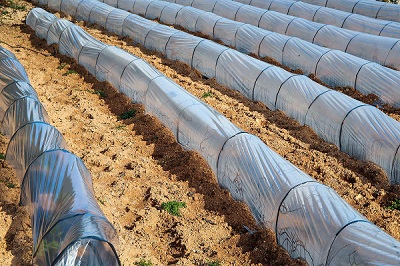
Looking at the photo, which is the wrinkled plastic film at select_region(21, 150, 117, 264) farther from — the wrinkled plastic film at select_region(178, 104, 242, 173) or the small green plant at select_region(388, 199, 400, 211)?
the small green plant at select_region(388, 199, 400, 211)

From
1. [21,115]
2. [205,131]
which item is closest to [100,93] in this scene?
[21,115]

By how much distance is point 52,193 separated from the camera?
8.02 metres

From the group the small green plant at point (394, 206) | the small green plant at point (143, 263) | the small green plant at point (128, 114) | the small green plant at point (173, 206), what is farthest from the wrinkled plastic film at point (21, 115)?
the small green plant at point (394, 206)

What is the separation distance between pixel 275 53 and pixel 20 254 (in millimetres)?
13431

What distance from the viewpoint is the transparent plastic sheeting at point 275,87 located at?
11758 millimetres

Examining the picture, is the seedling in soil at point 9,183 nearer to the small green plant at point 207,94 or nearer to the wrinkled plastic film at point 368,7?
the small green plant at point 207,94

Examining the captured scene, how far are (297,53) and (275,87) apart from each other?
11.7ft

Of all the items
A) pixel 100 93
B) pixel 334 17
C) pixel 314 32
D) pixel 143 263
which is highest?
Answer: pixel 334 17

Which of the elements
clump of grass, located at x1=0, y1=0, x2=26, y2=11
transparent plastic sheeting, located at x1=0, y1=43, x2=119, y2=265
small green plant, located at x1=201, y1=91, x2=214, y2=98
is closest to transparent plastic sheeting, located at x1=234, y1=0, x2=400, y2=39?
small green plant, located at x1=201, y1=91, x2=214, y2=98

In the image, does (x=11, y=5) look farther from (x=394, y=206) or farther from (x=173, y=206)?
(x=394, y=206)

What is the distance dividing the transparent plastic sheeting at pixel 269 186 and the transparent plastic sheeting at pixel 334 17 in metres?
11.7

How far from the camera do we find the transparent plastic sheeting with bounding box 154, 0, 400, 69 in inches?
698

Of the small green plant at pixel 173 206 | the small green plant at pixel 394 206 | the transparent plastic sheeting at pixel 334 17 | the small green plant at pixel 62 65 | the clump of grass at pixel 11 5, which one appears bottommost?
the small green plant at pixel 173 206

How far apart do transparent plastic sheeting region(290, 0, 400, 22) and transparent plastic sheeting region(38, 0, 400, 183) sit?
816cm
